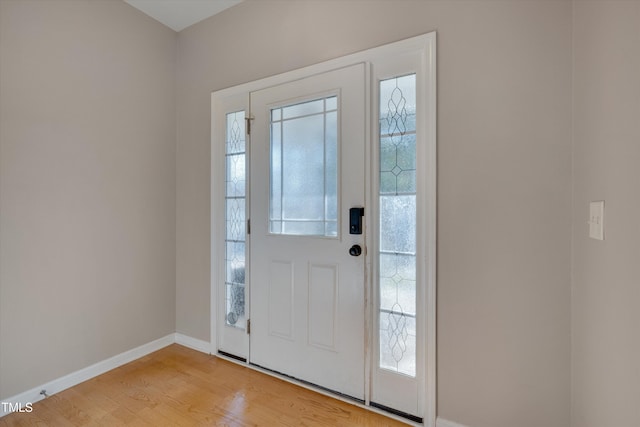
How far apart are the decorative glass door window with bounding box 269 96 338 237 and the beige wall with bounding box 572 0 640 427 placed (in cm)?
119

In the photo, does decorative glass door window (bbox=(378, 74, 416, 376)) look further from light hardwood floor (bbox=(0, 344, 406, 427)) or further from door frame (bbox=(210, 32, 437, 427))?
light hardwood floor (bbox=(0, 344, 406, 427))

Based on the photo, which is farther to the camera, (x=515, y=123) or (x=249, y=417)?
(x=249, y=417)

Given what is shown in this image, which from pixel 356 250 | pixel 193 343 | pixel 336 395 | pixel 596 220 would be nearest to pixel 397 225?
pixel 356 250

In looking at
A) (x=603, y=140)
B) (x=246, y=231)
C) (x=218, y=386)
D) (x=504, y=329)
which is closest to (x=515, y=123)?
(x=603, y=140)

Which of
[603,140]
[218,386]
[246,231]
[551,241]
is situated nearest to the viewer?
[603,140]

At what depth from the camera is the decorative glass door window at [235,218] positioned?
238 centimetres

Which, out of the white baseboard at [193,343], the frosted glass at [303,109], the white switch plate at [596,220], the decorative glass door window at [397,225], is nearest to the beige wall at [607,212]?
the white switch plate at [596,220]

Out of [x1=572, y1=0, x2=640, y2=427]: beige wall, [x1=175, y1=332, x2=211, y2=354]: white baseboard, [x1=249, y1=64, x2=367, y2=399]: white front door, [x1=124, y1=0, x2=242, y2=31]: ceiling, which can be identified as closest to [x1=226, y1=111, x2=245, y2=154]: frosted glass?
[x1=249, y1=64, x2=367, y2=399]: white front door

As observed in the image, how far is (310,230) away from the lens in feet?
6.73

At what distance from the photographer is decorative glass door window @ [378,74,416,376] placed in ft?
5.65

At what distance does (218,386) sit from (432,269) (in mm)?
1606

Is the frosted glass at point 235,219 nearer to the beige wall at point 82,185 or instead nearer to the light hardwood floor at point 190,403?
the beige wall at point 82,185

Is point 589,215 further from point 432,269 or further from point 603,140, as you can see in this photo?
point 432,269

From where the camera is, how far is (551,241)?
4.63ft
